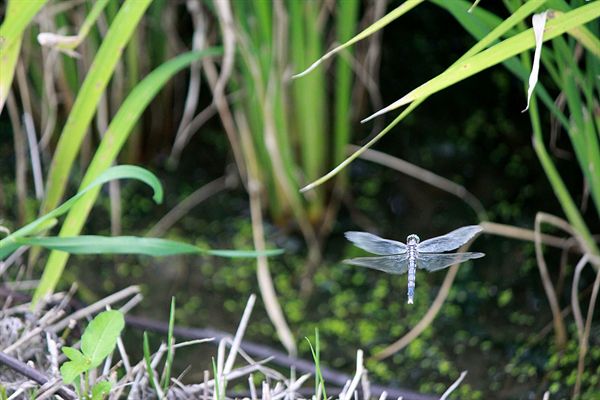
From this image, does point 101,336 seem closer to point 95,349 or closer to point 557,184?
point 95,349

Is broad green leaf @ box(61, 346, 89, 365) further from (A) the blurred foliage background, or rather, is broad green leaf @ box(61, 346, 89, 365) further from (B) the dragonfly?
(A) the blurred foliage background

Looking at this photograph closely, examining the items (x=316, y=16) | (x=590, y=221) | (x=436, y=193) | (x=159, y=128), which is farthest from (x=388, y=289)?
(x=159, y=128)

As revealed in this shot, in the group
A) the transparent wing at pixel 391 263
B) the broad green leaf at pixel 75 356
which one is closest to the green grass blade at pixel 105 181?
the broad green leaf at pixel 75 356

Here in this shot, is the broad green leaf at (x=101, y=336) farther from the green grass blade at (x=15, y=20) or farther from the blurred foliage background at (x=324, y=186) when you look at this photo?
the blurred foliage background at (x=324, y=186)

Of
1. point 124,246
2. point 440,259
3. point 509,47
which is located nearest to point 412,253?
point 440,259

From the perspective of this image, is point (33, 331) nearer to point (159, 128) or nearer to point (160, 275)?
point (160, 275)
